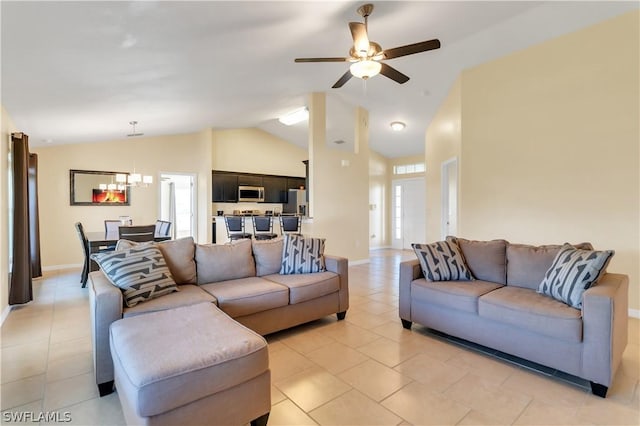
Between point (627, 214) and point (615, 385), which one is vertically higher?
point (627, 214)

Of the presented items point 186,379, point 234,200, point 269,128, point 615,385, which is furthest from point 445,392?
point 269,128

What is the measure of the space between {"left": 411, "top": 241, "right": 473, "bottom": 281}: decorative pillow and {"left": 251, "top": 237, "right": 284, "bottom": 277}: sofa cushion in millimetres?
1456

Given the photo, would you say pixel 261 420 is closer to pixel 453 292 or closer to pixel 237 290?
pixel 237 290

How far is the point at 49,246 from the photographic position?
612cm

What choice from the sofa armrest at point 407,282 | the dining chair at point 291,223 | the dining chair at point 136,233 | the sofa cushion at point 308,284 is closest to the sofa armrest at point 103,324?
the sofa cushion at point 308,284

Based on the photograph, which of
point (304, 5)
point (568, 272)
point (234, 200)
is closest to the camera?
point (568, 272)

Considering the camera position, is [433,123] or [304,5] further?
[433,123]

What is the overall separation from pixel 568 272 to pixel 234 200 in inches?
293

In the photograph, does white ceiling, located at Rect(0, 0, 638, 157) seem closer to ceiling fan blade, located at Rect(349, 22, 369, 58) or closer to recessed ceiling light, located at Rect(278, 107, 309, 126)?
ceiling fan blade, located at Rect(349, 22, 369, 58)

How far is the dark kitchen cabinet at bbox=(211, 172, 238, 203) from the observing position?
8172 millimetres

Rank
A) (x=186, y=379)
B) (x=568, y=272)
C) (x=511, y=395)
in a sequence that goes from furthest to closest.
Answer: (x=568, y=272)
(x=511, y=395)
(x=186, y=379)

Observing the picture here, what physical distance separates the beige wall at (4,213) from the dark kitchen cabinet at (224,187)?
4532 mm

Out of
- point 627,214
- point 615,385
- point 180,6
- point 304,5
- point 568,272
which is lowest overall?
point 615,385

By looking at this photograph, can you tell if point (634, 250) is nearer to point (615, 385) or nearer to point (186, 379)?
point (615, 385)
